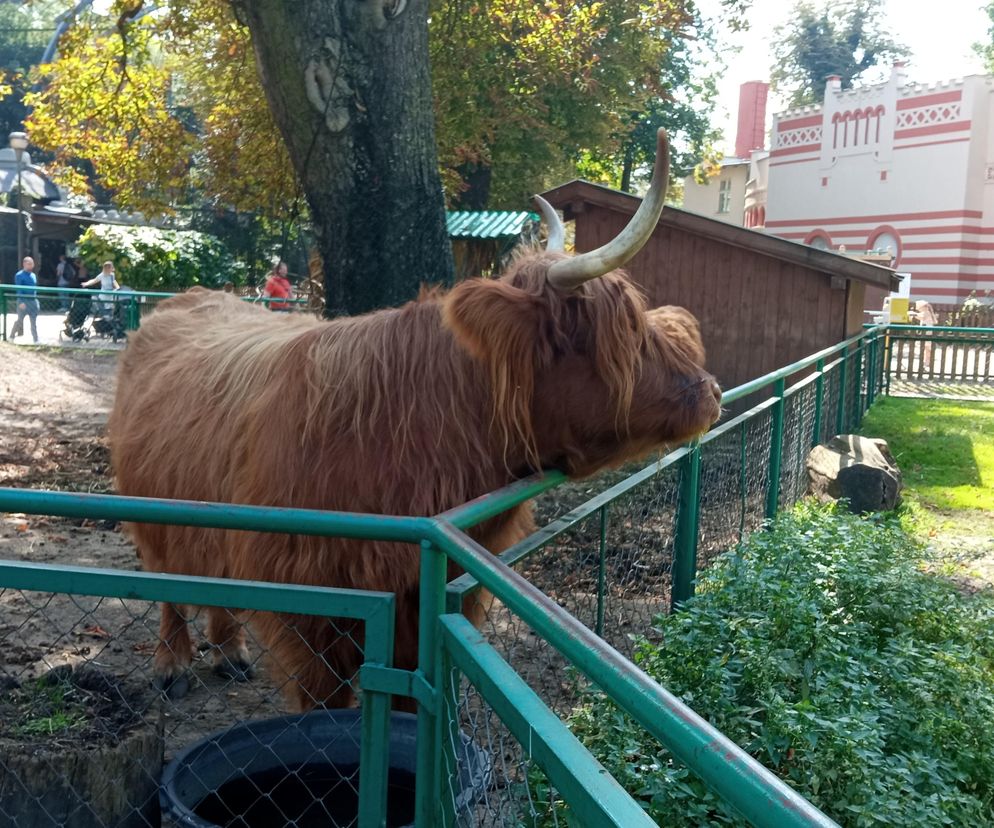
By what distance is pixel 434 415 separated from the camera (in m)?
3.16

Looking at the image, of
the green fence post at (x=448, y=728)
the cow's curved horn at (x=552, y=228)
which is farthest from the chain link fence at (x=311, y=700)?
the cow's curved horn at (x=552, y=228)

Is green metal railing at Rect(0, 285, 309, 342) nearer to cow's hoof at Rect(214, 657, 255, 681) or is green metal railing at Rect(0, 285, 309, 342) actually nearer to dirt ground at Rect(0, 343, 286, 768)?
dirt ground at Rect(0, 343, 286, 768)

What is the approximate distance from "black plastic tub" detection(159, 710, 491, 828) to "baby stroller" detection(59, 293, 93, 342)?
59.2 feet

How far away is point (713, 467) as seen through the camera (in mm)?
5227

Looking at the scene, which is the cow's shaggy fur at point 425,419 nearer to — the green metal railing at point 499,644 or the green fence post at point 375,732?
the green metal railing at point 499,644

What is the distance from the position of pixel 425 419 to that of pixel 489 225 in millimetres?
13319

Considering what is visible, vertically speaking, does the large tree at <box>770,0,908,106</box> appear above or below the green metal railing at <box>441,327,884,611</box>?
above

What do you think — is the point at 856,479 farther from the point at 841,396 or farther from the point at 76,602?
the point at 76,602

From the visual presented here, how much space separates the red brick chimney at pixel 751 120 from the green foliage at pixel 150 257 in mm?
33740

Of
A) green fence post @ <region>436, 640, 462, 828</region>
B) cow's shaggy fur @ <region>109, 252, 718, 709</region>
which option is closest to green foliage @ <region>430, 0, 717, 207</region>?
cow's shaggy fur @ <region>109, 252, 718, 709</region>

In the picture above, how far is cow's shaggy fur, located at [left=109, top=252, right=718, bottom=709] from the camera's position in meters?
3.03

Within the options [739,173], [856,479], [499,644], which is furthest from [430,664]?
[739,173]

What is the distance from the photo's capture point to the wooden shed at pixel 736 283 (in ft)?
41.8

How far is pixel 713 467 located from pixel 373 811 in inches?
135
